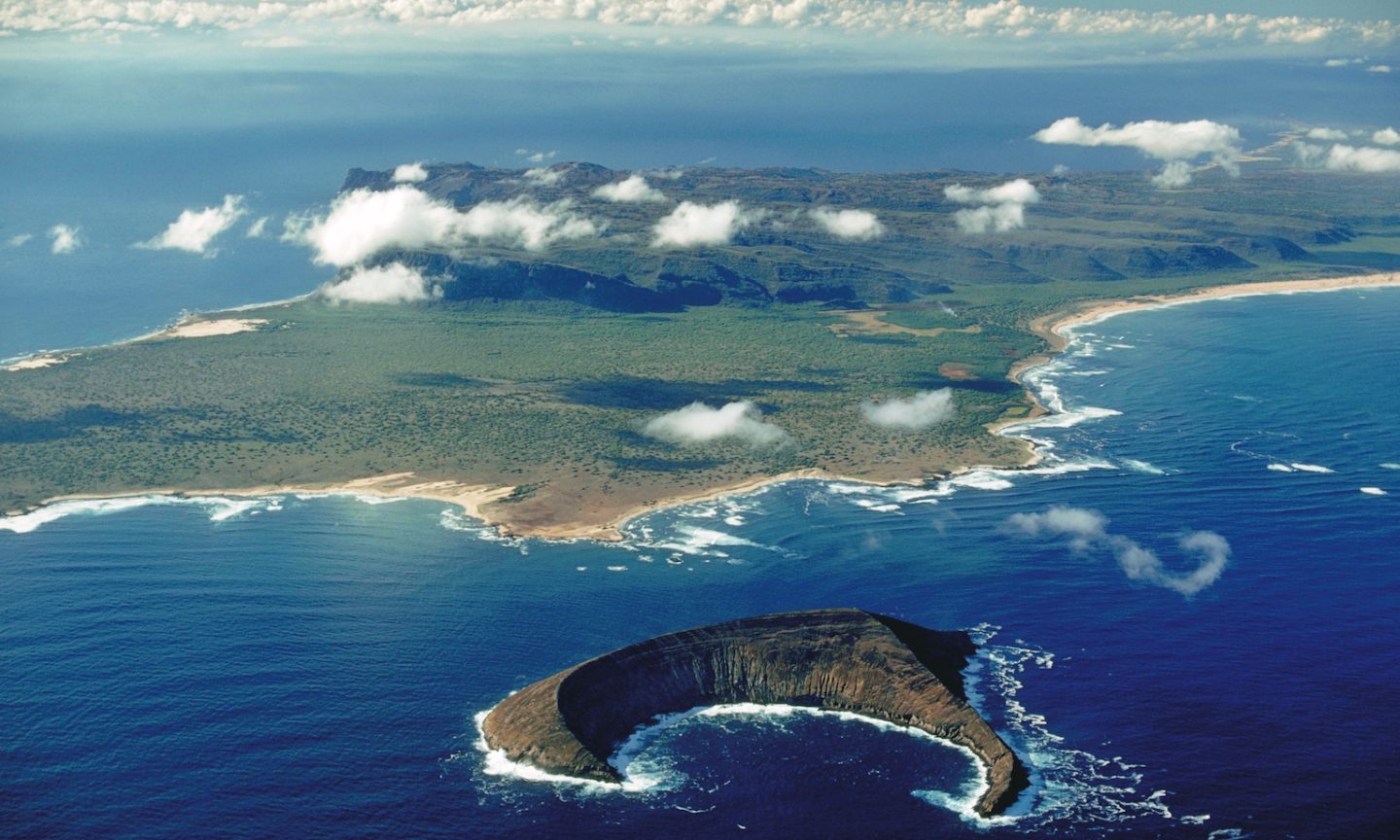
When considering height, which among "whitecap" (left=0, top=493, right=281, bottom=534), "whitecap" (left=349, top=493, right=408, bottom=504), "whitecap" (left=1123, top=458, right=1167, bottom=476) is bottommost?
"whitecap" (left=1123, top=458, right=1167, bottom=476)

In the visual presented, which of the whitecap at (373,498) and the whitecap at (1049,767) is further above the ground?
the whitecap at (1049,767)

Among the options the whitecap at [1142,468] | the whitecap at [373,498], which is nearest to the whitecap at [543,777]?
the whitecap at [373,498]

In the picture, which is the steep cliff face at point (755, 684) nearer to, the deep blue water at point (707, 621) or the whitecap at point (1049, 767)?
the whitecap at point (1049, 767)

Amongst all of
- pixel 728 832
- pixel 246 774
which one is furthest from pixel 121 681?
pixel 728 832

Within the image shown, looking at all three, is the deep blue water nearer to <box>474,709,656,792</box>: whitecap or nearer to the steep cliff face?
<box>474,709,656,792</box>: whitecap

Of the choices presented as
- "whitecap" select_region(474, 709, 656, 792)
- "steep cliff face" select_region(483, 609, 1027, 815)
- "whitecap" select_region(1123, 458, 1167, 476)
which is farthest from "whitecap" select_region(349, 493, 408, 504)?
"whitecap" select_region(1123, 458, 1167, 476)

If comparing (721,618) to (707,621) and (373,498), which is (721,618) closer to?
(707,621)
